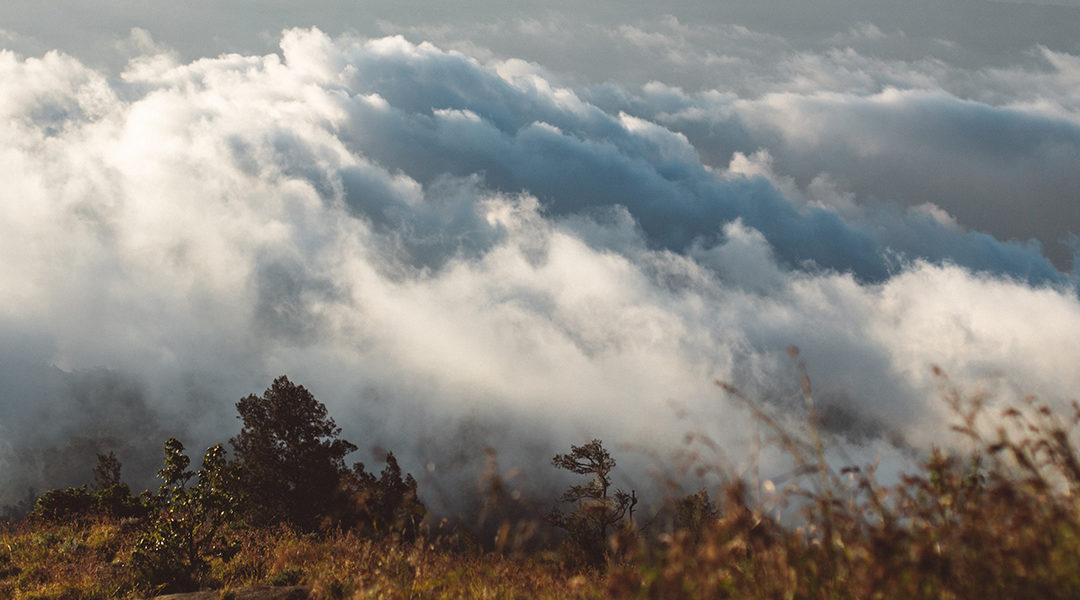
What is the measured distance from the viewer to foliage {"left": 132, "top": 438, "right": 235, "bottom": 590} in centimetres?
1034

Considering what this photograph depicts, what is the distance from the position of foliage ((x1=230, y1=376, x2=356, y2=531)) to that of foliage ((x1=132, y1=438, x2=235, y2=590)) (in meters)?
14.5

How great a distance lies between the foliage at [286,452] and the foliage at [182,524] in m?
14.5

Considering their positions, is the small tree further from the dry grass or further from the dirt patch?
the dry grass

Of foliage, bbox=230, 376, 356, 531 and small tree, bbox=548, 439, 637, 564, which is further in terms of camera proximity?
foliage, bbox=230, 376, 356, 531

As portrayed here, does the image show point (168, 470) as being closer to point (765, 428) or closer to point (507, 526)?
point (507, 526)

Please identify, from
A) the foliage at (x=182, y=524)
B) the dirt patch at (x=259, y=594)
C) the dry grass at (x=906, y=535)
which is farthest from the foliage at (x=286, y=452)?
the dry grass at (x=906, y=535)

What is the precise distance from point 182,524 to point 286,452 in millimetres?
17458

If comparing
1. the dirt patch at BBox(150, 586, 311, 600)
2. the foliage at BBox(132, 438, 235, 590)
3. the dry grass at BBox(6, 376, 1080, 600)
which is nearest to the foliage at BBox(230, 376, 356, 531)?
the foliage at BBox(132, 438, 235, 590)

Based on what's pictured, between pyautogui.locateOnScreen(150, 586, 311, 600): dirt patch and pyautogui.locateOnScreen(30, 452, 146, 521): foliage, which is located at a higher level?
pyautogui.locateOnScreen(150, 586, 311, 600): dirt patch

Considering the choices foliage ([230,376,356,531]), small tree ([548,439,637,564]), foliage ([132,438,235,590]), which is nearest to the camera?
foliage ([132,438,235,590])

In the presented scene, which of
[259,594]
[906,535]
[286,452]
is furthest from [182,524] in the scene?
[286,452]

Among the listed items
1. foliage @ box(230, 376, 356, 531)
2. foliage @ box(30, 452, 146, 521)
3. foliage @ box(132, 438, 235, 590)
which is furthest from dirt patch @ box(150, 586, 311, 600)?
foliage @ box(230, 376, 356, 531)

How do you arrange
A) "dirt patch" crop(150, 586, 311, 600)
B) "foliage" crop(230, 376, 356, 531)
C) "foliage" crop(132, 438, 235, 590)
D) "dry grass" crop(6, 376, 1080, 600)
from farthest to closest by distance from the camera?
1. "foliage" crop(230, 376, 356, 531)
2. "foliage" crop(132, 438, 235, 590)
3. "dirt patch" crop(150, 586, 311, 600)
4. "dry grass" crop(6, 376, 1080, 600)

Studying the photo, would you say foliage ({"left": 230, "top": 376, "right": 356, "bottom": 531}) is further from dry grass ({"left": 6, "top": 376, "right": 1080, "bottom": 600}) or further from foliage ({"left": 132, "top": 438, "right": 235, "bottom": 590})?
dry grass ({"left": 6, "top": 376, "right": 1080, "bottom": 600})
